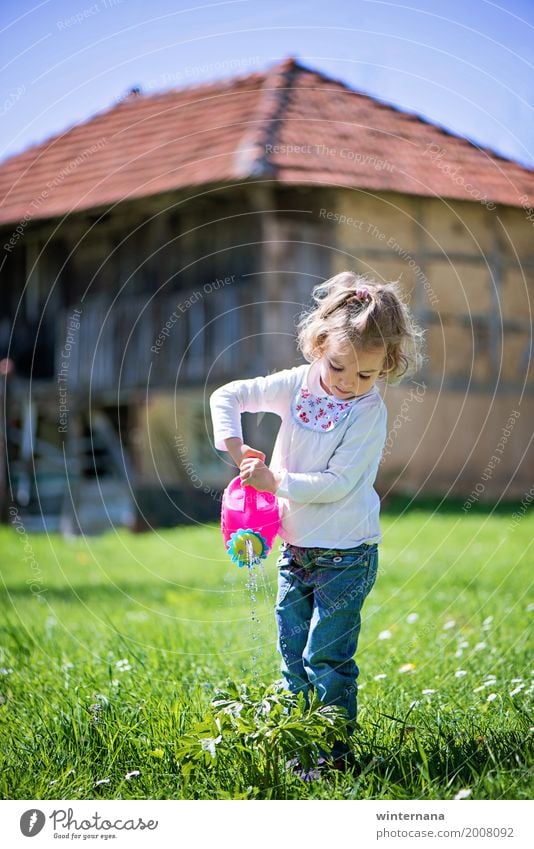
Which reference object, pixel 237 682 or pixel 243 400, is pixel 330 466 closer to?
pixel 243 400

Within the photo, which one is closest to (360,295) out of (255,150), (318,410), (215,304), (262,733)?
(318,410)

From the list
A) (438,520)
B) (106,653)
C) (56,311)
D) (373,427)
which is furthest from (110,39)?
(56,311)

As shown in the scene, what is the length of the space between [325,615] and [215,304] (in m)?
8.00

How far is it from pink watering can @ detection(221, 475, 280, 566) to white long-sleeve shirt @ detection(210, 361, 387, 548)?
0.06 m

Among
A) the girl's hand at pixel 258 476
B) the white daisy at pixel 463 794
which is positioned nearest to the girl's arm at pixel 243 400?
the girl's hand at pixel 258 476

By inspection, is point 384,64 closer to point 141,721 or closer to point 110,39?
point 110,39

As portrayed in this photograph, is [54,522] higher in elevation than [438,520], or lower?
lower

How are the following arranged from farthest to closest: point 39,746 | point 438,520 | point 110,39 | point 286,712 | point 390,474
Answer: point 390,474, point 438,520, point 110,39, point 39,746, point 286,712

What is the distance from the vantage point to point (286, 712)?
2.62 m

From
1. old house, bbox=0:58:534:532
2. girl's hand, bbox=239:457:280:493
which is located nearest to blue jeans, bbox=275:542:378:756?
girl's hand, bbox=239:457:280:493

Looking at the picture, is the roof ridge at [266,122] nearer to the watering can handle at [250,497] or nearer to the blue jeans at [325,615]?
the watering can handle at [250,497]

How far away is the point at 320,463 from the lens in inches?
110
